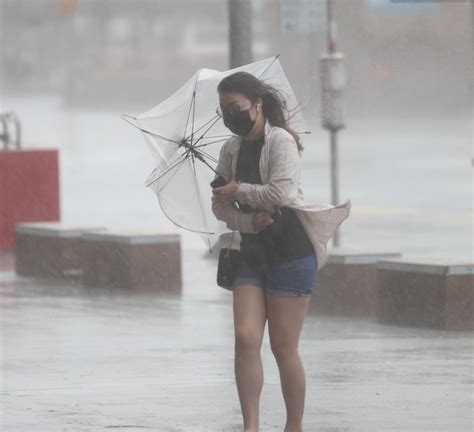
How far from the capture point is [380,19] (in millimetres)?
53000

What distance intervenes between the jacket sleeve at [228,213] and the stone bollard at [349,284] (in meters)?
4.80

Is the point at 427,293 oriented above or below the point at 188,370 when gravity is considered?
above

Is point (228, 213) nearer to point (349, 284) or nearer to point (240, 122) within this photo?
point (240, 122)

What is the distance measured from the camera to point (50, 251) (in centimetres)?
1534

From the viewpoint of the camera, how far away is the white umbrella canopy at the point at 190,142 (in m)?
8.51

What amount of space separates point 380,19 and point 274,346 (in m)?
45.7

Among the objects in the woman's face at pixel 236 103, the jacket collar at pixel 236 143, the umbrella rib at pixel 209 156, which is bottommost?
the umbrella rib at pixel 209 156

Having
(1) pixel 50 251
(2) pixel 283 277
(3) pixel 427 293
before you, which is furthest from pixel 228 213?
(1) pixel 50 251

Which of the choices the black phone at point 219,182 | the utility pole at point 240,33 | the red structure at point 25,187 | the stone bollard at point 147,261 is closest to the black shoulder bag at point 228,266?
the black phone at point 219,182

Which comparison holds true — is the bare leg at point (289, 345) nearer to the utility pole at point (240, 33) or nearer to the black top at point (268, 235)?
the black top at point (268, 235)

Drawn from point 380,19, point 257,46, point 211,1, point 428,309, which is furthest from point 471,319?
point 211,1

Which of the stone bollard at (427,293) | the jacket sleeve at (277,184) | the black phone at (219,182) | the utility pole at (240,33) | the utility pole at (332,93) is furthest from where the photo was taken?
the utility pole at (332,93)

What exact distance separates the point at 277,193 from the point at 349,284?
512 cm

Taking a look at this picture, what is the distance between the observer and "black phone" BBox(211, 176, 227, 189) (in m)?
8.01
